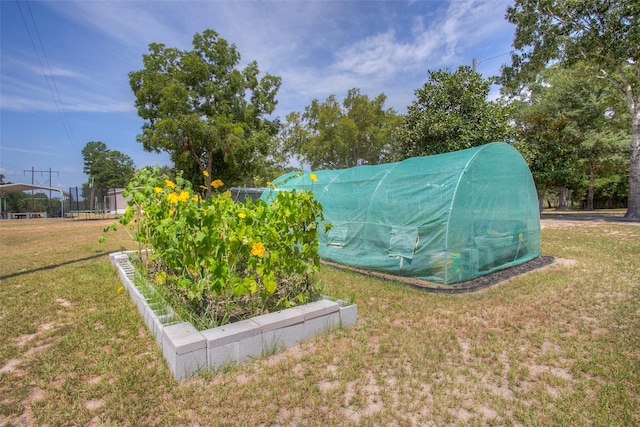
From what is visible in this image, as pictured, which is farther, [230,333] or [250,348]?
[250,348]

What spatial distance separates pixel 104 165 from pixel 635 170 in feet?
223

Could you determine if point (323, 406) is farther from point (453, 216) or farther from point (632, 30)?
point (632, 30)

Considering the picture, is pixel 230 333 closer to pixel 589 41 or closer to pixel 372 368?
pixel 372 368

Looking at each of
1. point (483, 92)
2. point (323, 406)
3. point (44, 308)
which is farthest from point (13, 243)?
point (483, 92)

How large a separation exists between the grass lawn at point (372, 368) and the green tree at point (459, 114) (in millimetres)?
6665

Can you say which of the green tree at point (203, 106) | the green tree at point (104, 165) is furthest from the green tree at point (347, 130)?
the green tree at point (104, 165)

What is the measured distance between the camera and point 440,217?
480cm

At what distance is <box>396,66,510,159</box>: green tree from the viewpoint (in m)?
10.1

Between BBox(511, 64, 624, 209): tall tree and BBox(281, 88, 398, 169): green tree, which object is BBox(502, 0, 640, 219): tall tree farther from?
BBox(281, 88, 398, 169): green tree

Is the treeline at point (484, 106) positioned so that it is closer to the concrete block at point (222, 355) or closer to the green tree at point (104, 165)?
the concrete block at point (222, 355)

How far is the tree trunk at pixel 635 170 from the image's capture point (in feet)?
44.1

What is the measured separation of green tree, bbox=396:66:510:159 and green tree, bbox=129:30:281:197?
28.2ft

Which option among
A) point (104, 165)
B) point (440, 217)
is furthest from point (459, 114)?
point (104, 165)

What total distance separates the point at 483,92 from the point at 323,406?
428 inches
